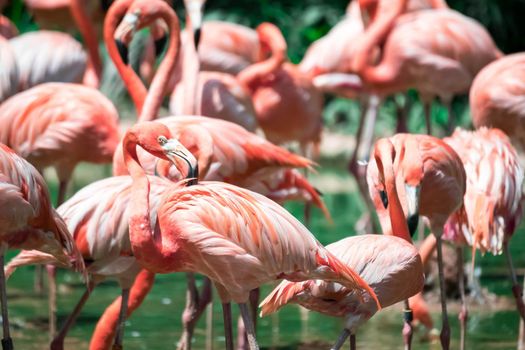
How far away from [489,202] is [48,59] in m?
3.13

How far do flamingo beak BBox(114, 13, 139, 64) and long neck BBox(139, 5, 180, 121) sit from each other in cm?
14

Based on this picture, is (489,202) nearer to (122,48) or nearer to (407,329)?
(407,329)

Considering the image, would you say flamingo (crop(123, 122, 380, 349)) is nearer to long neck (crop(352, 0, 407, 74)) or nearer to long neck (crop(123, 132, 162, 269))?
long neck (crop(123, 132, 162, 269))

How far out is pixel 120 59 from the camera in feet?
18.7

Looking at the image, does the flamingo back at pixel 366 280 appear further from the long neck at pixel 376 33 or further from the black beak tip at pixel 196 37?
the long neck at pixel 376 33

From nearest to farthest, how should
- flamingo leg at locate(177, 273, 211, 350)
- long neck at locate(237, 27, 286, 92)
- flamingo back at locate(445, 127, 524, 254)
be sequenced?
flamingo leg at locate(177, 273, 211, 350), flamingo back at locate(445, 127, 524, 254), long neck at locate(237, 27, 286, 92)

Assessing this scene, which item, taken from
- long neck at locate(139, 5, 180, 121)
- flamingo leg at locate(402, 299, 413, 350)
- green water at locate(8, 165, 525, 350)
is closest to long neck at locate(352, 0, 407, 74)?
green water at locate(8, 165, 525, 350)

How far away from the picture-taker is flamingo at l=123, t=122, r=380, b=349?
3623 millimetres

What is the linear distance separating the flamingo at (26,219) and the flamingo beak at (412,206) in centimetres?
110

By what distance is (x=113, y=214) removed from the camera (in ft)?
13.9

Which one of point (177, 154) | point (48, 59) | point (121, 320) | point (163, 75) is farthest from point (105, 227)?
point (48, 59)

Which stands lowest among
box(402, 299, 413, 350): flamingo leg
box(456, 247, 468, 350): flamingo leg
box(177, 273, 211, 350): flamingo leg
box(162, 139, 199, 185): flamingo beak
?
box(456, 247, 468, 350): flamingo leg

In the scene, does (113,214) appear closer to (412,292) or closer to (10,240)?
(10,240)

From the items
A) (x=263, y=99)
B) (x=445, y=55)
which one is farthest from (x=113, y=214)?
(x=445, y=55)
